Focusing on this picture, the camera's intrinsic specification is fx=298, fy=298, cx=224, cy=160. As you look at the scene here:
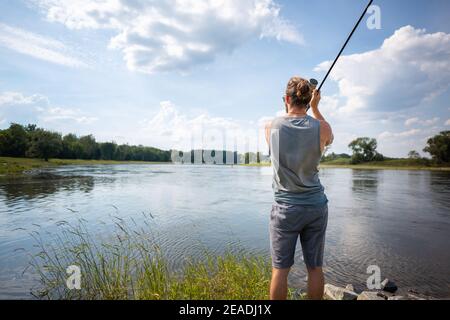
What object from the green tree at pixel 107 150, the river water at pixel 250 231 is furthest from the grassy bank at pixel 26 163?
the river water at pixel 250 231

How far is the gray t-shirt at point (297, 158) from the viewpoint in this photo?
9.64 feet

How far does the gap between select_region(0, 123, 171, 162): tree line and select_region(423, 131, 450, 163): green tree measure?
4335 inches

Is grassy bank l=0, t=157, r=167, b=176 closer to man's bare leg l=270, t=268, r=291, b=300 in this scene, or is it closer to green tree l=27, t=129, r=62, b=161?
green tree l=27, t=129, r=62, b=161

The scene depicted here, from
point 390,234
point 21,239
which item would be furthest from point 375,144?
point 21,239

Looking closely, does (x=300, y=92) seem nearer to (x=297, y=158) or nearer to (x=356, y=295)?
(x=297, y=158)

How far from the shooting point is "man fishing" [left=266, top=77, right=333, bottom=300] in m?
2.96

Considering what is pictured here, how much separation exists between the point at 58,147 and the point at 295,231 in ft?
314

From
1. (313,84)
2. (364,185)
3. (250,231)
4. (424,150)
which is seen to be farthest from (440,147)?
(313,84)

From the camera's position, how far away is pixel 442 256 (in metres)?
9.73

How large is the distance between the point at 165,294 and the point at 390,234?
1138 cm

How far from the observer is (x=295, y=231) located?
120 inches

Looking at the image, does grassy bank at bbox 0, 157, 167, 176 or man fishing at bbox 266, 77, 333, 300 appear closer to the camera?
man fishing at bbox 266, 77, 333, 300

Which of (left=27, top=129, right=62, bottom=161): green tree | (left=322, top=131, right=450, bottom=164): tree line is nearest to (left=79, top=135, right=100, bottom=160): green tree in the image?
(left=27, top=129, right=62, bottom=161): green tree
